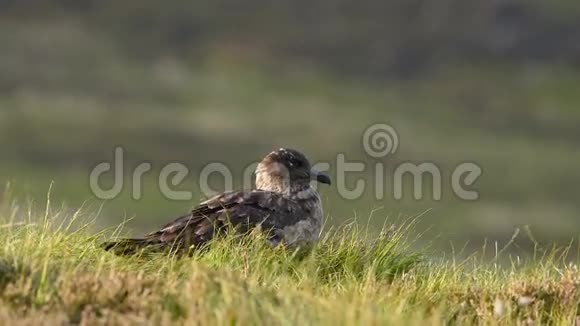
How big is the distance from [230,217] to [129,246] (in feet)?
3.55

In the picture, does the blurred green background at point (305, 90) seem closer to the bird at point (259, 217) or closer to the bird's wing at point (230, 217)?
the bird at point (259, 217)

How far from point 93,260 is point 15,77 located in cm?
12904

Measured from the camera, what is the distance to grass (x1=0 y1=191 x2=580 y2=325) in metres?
8.50

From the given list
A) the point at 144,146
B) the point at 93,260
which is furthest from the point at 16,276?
the point at 144,146

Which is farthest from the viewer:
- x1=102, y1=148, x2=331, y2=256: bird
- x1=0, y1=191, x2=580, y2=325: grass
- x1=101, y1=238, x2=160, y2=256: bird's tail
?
x1=102, y1=148, x2=331, y2=256: bird

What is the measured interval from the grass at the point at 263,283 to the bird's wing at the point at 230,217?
30cm

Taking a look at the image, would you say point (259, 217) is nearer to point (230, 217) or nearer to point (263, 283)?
point (230, 217)

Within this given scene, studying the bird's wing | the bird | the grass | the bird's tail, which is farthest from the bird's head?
the bird's tail

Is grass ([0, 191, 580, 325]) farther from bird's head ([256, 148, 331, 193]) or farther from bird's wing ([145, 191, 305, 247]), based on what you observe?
bird's head ([256, 148, 331, 193])

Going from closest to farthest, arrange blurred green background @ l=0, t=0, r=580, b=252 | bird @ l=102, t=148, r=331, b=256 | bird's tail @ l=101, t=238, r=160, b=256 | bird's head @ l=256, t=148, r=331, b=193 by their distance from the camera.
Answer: bird's tail @ l=101, t=238, r=160, b=256 < bird @ l=102, t=148, r=331, b=256 < bird's head @ l=256, t=148, r=331, b=193 < blurred green background @ l=0, t=0, r=580, b=252

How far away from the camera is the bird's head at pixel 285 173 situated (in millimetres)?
13086

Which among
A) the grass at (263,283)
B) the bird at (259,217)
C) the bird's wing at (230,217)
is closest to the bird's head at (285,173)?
the bird at (259,217)

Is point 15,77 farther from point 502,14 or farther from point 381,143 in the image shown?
point 381,143

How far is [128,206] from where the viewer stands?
84375 millimetres
